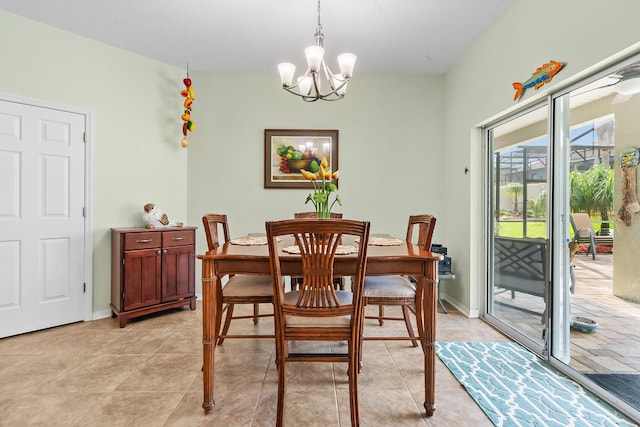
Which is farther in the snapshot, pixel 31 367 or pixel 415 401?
pixel 31 367

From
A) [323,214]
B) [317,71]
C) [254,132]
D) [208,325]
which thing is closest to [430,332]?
[323,214]

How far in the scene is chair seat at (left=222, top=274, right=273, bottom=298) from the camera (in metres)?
2.02

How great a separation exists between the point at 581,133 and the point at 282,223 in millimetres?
1982

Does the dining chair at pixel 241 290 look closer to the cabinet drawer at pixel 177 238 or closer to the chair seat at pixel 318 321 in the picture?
the chair seat at pixel 318 321

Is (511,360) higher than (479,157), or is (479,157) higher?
(479,157)

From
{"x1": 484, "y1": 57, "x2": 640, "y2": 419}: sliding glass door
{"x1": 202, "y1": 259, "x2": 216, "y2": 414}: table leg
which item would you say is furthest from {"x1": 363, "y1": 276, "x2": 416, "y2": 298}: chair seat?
{"x1": 484, "y1": 57, "x2": 640, "y2": 419}: sliding glass door

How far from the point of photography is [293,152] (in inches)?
148

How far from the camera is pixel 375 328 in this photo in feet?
9.30

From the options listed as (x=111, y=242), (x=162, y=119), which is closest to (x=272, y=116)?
(x=162, y=119)

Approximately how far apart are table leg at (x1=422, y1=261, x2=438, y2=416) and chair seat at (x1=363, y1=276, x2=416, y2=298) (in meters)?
0.31

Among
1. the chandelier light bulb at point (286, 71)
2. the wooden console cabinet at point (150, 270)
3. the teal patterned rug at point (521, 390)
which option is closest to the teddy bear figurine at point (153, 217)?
the wooden console cabinet at point (150, 270)

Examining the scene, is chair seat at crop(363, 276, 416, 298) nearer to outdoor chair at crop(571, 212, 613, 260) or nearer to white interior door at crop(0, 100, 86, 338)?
outdoor chair at crop(571, 212, 613, 260)

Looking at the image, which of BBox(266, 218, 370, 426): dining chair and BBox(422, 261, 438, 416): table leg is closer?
BBox(266, 218, 370, 426): dining chair

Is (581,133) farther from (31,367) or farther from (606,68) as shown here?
(31,367)
